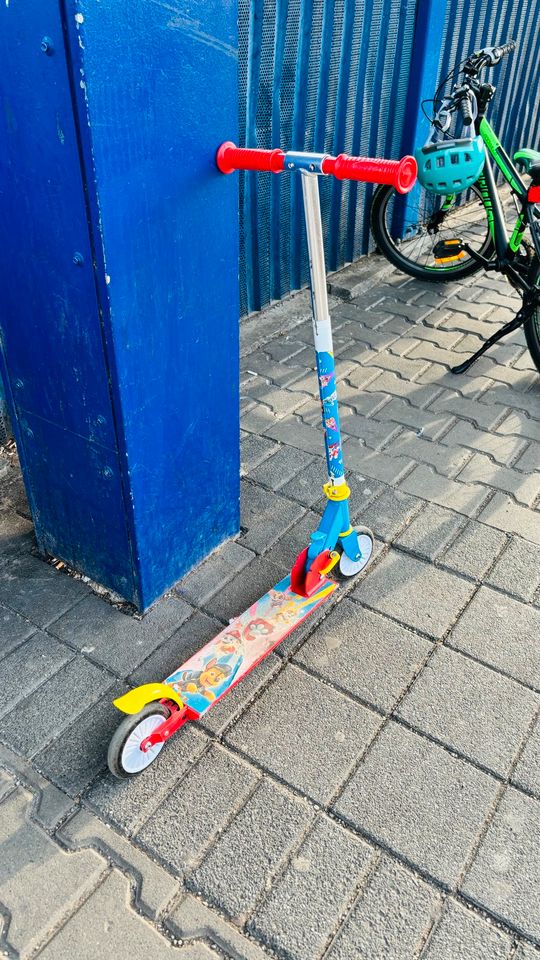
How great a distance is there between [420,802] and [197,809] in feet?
2.04

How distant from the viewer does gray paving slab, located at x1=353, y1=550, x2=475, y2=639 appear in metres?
2.68

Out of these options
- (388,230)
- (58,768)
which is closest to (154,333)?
(58,768)

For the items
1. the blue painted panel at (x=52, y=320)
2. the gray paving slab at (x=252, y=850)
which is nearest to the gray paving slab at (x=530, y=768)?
the gray paving slab at (x=252, y=850)

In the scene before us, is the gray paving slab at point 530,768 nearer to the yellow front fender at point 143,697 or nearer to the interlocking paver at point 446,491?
the yellow front fender at point 143,697

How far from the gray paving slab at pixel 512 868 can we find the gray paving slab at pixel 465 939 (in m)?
0.04

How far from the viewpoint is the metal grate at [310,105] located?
3.99m

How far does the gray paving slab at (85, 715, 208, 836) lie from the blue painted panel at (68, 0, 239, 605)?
23.8 inches

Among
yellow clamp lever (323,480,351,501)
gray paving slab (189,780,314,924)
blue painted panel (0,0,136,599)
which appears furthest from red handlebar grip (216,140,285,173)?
gray paving slab (189,780,314,924)

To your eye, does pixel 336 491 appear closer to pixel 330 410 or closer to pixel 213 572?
pixel 330 410

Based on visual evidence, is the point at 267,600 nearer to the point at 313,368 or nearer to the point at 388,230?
the point at 313,368

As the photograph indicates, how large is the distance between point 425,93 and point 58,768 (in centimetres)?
496

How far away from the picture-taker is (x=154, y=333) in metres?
2.23

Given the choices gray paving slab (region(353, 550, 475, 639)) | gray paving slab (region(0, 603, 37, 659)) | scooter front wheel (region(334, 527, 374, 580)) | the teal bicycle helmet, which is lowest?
gray paving slab (region(353, 550, 475, 639))

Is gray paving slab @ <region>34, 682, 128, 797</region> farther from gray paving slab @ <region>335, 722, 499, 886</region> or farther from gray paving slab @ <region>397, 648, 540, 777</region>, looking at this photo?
gray paving slab @ <region>397, 648, 540, 777</region>
